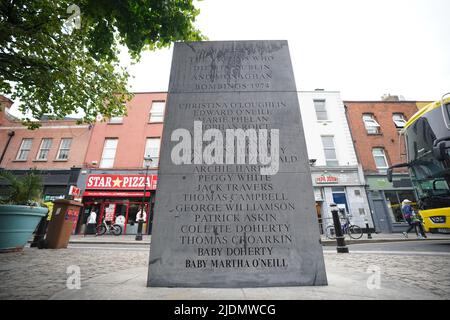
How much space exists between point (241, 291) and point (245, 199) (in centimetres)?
107

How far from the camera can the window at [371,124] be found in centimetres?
1908

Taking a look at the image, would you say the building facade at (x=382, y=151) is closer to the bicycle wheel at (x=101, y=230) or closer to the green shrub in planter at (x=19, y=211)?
the green shrub in planter at (x=19, y=211)

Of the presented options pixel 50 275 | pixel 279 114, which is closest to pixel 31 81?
pixel 50 275

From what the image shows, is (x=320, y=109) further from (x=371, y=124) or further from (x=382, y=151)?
(x=382, y=151)

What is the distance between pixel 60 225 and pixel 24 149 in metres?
18.0

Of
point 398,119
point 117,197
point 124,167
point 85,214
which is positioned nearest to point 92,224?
point 85,214

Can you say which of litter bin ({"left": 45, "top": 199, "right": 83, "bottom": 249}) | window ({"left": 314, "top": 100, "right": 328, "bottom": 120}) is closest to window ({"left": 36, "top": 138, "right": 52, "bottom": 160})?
litter bin ({"left": 45, "top": 199, "right": 83, "bottom": 249})

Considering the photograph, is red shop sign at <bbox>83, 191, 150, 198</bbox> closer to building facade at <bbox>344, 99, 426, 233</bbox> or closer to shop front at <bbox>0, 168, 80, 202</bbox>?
shop front at <bbox>0, 168, 80, 202</bbox>

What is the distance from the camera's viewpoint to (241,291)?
2.16 metres

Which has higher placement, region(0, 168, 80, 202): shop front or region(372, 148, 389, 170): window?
region(372, 148, 389, 170): window

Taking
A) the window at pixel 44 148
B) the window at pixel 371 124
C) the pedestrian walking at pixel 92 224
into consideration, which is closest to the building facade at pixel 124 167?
the pedestrian walking at pixel 92 224

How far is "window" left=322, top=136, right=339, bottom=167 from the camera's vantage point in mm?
17797

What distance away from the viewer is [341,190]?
17.0m
